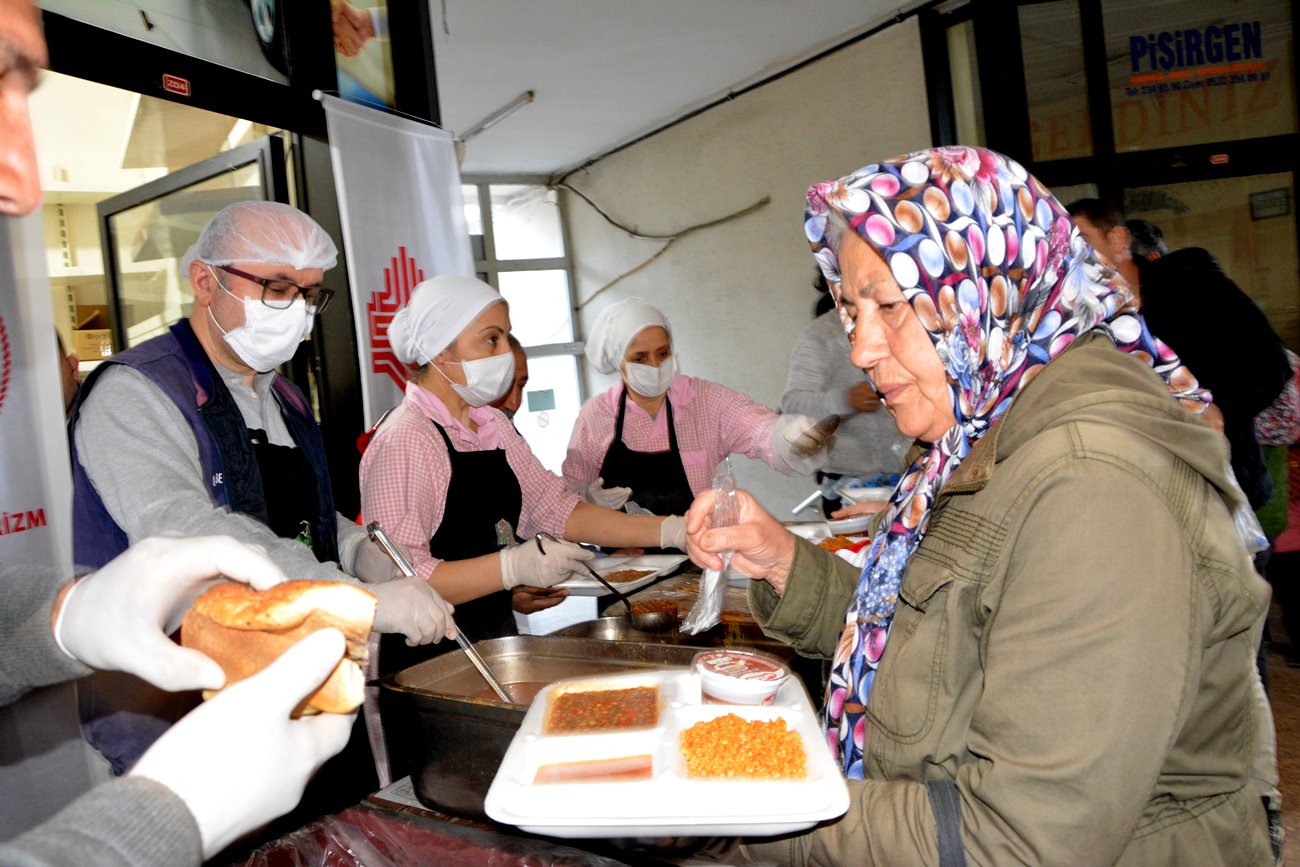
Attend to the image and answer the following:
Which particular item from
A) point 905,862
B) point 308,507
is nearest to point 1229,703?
point 905,862

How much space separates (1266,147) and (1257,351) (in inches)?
112

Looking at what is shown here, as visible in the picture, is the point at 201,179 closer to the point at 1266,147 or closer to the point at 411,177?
the point at 411,177

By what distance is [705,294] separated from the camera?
811 centimetres

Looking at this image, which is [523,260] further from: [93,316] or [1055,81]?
[1055,81]

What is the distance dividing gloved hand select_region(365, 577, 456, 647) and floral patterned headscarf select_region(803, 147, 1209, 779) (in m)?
0.94

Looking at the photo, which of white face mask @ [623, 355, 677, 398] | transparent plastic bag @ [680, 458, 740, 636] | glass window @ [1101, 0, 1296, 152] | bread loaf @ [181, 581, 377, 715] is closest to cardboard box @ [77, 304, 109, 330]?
white face mask @ [623, 355, 677, 398]

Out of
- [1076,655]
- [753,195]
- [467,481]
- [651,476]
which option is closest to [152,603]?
[1076,655]

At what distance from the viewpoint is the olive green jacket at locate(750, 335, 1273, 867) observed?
101cm

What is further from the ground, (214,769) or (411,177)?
(411,177)

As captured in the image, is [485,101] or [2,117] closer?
[2,117]

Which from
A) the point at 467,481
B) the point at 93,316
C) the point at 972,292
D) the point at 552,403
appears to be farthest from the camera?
the point at 552,403

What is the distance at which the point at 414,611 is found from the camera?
1.92 metres

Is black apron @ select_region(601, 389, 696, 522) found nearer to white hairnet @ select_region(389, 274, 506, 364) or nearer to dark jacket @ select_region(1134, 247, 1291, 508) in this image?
white hairnet @ select_region(389, 274, 506, 364)

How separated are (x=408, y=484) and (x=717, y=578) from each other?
3.78 ft
